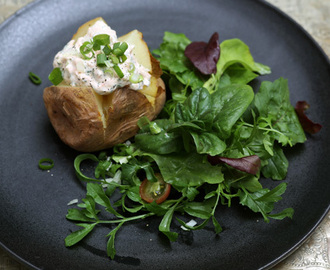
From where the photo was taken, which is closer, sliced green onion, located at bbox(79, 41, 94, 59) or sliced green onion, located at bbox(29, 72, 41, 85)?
sliced green onion, located at bbox(79, 41, 94, 59)

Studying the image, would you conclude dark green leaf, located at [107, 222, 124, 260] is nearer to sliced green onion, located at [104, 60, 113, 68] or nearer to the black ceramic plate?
the black ceramic plate

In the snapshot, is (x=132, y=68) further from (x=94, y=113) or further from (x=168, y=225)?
(x=168, y=225)

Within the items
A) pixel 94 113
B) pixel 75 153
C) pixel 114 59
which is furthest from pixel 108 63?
pixel 75 153

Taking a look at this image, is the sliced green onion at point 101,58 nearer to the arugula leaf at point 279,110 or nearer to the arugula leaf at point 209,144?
the arugula leaf at point 209,144

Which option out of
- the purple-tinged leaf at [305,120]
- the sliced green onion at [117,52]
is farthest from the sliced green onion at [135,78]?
the purple-tinged leaf at [305,120]

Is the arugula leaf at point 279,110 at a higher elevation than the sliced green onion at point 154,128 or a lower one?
higher

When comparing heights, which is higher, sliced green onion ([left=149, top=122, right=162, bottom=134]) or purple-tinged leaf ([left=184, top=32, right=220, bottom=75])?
purple-tinged leaf ([left=184, top=32, right=220, bottom=75])

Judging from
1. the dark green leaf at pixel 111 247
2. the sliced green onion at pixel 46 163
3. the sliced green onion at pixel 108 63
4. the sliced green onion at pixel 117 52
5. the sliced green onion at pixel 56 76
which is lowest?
the sliced green onion at pixel 46 163

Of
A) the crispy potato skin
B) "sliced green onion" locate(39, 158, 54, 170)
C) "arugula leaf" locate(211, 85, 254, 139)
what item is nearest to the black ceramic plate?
"sliced green onion" locate(39, 158, 54, 170)
